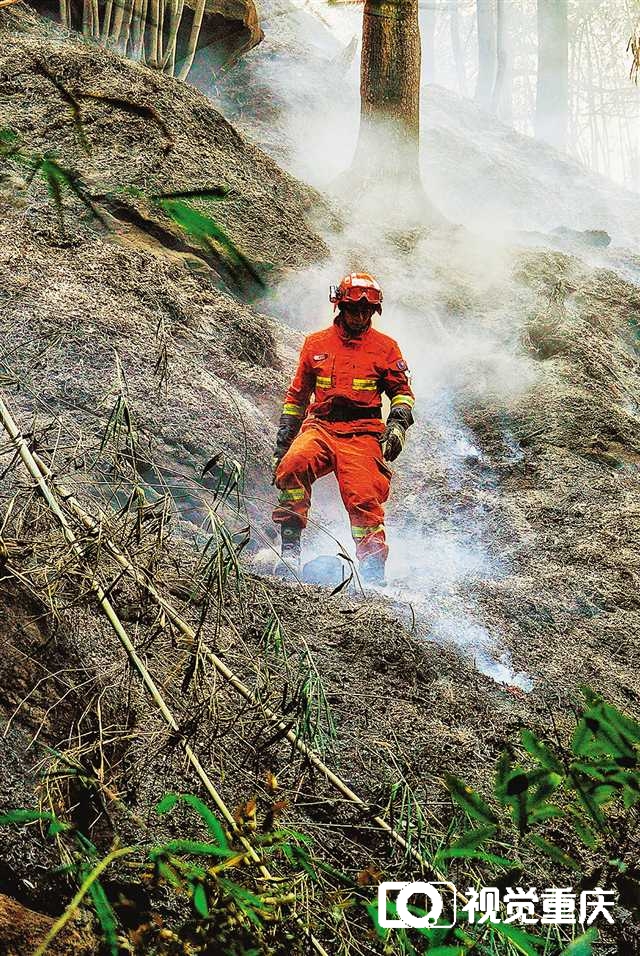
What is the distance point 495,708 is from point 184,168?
411 centimetres

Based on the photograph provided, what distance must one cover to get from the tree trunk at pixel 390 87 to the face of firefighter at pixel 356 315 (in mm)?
4310

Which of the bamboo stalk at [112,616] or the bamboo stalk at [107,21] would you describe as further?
the bamboo stalk at [107,21]

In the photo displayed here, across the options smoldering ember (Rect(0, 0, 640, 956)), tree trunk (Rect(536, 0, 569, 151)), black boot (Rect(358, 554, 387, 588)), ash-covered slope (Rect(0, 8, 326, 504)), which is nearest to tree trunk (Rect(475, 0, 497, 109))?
tree trunk (Rect(536, 0, 569, 151))

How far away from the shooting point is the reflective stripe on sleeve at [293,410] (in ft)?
12.5

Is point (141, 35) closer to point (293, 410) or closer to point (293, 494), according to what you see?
point (293, 410)

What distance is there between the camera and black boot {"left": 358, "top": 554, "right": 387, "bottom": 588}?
3.43 meters

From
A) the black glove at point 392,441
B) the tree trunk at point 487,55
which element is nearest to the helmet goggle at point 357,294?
the black glove at point 392,441

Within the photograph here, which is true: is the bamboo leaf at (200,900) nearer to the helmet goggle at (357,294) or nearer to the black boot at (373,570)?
the black boot at (373,570)

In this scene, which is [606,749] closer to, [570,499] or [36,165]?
[36,165]

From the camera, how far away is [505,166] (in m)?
13.9

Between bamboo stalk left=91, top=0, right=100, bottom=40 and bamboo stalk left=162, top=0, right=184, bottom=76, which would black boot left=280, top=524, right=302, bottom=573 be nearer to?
bamboo stalk left=162, top=0, right=184, bottom=76

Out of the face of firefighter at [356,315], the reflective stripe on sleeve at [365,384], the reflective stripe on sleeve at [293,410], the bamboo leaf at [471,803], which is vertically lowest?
the reflective stripe on sleeve at [293,410]

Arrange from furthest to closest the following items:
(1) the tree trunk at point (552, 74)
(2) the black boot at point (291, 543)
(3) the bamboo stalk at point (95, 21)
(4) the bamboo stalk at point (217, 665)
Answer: (1) the tree trunk at point (552, 74)
(3) the bamboo stalk at point (95, 21)
(2) the black boot at point (291, 543)
(4) the bamboo stalk at point (217, 665)

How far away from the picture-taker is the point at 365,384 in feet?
12.4
